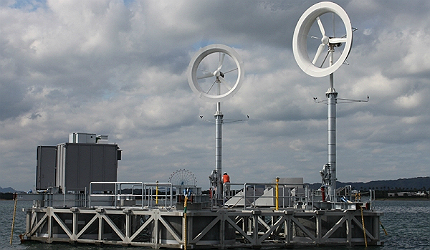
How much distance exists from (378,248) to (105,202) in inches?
760

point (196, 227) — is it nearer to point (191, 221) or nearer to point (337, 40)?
point (191, 221)

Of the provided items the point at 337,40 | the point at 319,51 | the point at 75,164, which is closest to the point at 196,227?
the point at 75,164

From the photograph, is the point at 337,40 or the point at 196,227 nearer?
the point at 196,227

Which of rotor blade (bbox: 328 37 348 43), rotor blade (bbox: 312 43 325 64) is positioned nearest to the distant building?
rotor blade (bbox: 312 43 325 64)

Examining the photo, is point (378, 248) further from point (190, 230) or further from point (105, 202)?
point (105, 202)

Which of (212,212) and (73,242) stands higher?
(212,212)

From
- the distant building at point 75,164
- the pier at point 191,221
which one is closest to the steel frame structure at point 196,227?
the pier at point 191,221

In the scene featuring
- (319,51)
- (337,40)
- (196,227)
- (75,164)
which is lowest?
(196,227)

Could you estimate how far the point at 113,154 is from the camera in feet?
142

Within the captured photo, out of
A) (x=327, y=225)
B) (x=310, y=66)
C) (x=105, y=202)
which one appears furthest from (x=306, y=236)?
(x=105, y=202)

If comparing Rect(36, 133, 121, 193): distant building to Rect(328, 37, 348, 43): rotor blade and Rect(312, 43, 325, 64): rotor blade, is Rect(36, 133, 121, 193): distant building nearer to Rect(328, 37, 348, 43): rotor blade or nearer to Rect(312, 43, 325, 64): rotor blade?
Rect(312, 43, 325, 64): rotor blade

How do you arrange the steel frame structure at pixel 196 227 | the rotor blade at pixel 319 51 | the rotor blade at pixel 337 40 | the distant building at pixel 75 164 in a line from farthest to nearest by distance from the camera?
the distant building at pixel 75 164
the rotor blade at pixel 319 51
the rotor blade at pixel 337 40
the steel frame structure at pixel 196 227

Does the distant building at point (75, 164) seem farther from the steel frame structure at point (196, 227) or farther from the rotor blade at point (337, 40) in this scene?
the rotor blade at point (337, 40)

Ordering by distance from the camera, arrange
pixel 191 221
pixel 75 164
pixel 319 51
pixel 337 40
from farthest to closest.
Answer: pixel 75 164 → pixel 319 51 → pixel 337 40 → pixel 191 221
